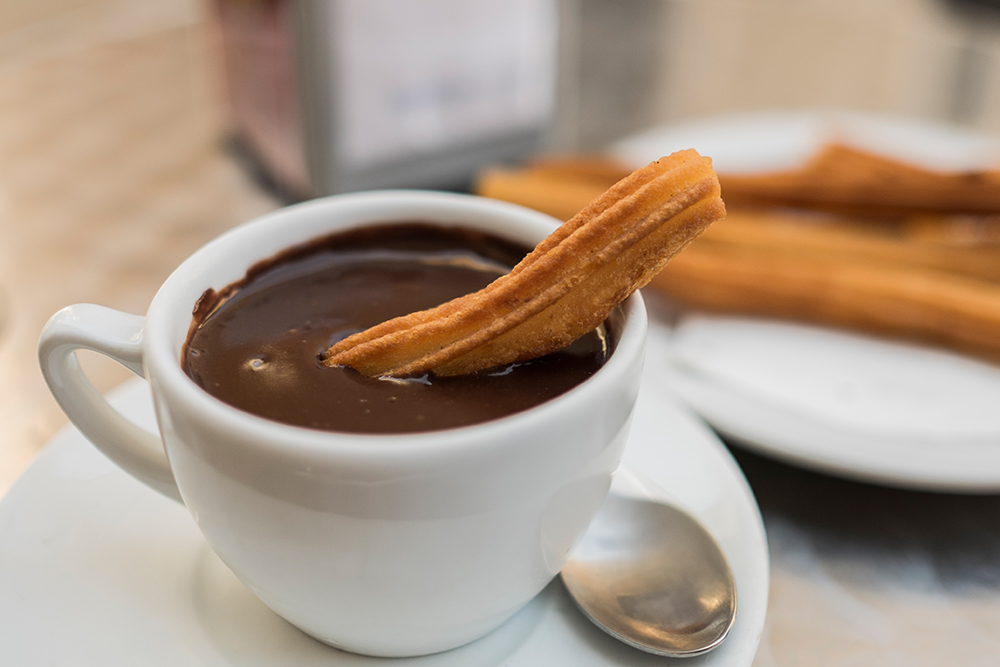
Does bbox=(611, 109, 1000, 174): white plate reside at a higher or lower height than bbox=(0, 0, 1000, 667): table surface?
higher

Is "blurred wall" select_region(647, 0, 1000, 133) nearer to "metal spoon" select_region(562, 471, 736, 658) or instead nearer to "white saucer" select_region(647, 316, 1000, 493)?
"white saucer" select_region(647, 316, 1000, 493)

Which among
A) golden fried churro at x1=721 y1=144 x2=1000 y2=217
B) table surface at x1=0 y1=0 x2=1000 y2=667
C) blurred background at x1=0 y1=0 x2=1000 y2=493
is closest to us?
table surface at x1=0 y1=0 x2=1000 y2=667

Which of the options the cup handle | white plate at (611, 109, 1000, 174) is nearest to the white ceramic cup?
the cup handle

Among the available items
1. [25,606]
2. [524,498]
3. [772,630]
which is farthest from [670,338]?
[25,606]

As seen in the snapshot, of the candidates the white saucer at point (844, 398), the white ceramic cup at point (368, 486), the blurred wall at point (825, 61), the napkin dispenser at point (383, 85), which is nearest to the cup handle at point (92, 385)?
the white ceramic cup at point (368, 486)

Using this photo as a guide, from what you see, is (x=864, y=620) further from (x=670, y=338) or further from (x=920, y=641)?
(x=670, y=338)

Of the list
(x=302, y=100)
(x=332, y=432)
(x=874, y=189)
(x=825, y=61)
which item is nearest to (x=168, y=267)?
(x=302, y=100)
